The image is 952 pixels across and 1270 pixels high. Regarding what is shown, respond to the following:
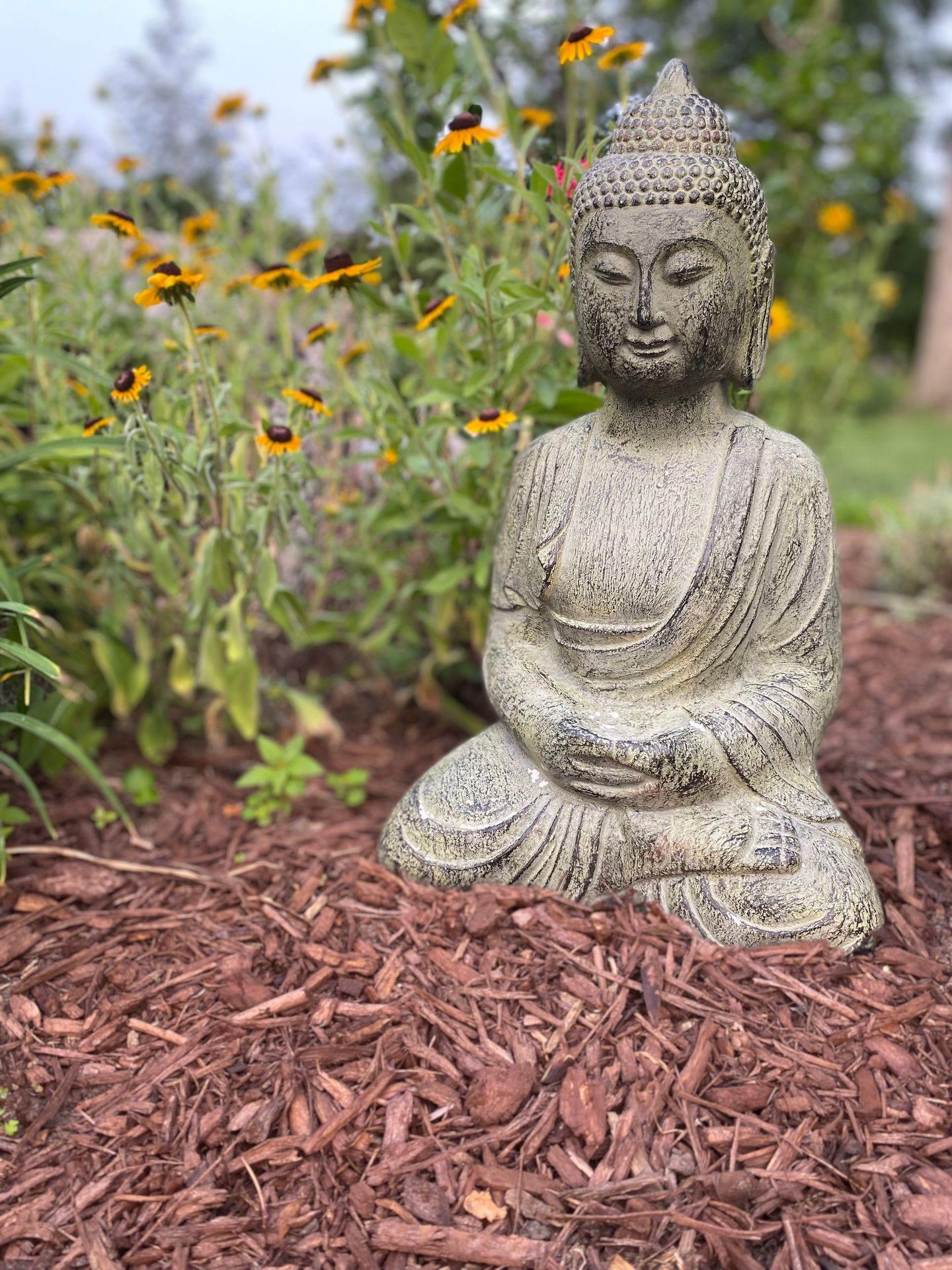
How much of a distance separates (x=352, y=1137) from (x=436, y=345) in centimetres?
214

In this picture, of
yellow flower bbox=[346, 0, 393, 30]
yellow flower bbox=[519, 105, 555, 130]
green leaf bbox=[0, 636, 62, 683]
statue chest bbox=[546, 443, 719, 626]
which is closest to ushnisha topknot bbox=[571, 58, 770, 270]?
statue chest bbox=[546, 443, 719, 626]

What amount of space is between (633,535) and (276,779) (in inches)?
54.6

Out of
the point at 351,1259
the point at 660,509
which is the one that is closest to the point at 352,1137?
the point at 351,1259

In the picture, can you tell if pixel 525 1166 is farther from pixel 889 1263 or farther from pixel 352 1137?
pixel 889 1263

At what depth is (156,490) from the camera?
269 cm

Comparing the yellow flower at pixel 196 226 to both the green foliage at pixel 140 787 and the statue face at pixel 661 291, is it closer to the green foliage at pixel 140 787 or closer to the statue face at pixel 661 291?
the statue face at pixel 661 291

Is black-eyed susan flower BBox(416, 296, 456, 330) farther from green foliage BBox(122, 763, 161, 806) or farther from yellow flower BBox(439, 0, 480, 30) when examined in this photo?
green foliage BBox(122, 763, 161, 806)

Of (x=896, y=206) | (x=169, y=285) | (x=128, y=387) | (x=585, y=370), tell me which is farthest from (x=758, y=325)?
(x=896, y=206)

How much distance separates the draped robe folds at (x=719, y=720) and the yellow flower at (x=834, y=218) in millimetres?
4249

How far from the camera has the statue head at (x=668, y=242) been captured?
7.49 ft

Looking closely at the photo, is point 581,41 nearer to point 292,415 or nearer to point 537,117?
point 537,117

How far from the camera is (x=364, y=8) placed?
3.12 meters

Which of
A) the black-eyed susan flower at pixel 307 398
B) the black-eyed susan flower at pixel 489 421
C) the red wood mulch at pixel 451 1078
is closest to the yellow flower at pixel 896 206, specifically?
the black-eyed susan flower at pixel 489 421

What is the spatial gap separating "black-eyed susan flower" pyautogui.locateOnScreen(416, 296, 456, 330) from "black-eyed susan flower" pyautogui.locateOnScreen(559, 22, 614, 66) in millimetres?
702
